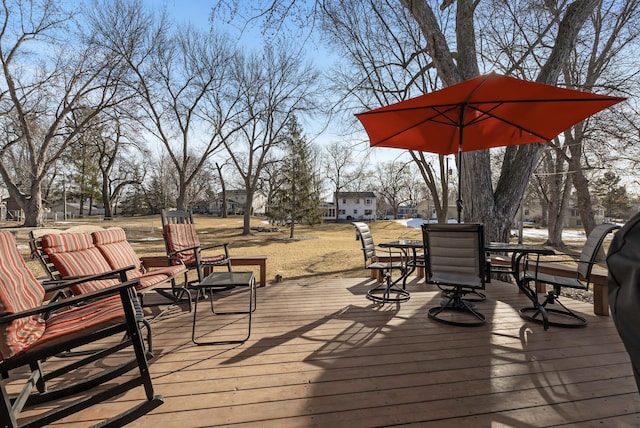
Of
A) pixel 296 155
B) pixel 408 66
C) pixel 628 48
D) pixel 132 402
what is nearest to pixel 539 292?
pixel 132 402

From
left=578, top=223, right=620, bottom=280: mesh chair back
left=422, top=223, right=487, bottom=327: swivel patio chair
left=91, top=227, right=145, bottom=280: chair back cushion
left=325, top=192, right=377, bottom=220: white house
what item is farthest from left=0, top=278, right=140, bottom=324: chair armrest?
left=325, top=192, right=377, bottom=220: white house

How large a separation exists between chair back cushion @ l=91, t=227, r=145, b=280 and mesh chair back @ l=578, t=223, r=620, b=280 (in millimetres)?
4740

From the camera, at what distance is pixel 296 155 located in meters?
19.2

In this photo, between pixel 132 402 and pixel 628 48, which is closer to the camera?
pixel 132 402

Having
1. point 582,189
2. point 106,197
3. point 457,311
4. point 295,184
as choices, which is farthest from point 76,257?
point 106,197

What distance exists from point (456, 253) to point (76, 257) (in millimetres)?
3796

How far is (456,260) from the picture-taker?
3.09 meters

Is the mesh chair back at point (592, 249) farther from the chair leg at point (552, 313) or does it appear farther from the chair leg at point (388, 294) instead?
the chair leg at point (388, 294)

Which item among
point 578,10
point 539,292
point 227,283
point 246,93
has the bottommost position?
point 539,292

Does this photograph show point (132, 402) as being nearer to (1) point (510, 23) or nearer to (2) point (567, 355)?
(2) point (567, 355)

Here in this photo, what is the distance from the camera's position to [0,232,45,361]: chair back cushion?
1557 millimetres

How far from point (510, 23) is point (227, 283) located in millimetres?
9553

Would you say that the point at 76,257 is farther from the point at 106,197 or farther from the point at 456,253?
the point at 106,197

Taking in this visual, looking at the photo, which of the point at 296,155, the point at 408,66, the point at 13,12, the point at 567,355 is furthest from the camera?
the point at 296,155
